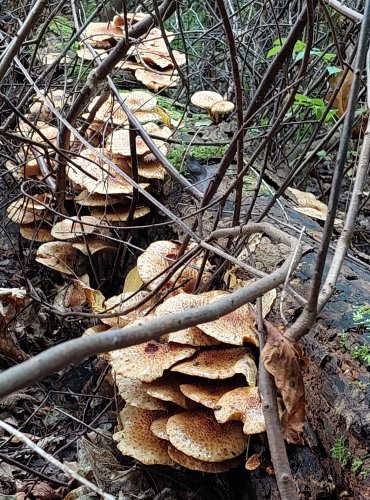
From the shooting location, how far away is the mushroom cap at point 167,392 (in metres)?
2.28

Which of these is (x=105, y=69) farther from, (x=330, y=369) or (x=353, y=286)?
(x=330, y=369)

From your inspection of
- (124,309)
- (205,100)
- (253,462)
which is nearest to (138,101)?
(205,100)

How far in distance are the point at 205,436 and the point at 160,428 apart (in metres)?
0.22

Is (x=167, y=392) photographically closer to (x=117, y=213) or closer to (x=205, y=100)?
(x=117, y=213)

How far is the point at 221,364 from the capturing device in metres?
2.29

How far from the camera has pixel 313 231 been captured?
328cm

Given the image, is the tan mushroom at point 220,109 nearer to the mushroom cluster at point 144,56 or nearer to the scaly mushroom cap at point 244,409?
the mushroom cluster at point 144,56

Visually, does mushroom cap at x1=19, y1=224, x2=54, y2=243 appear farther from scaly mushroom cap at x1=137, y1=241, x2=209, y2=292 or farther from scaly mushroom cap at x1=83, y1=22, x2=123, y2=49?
scaly mushroom cap at x1=83, y1=22, x2=123, y2=49

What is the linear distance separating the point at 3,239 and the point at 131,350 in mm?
2453

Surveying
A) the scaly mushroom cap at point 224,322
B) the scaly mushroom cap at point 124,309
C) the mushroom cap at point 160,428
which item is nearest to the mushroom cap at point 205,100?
the scaly mushroom cap at point 124,309

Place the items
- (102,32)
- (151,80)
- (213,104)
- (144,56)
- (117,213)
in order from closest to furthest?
(117,213) < (213,104) < (151,80) < (144,56) < (102,32)

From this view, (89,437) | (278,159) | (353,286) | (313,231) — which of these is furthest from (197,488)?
(278,159)

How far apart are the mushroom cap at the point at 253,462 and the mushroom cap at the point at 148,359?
0.49m

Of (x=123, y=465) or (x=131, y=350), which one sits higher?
(x=131, y=350)
